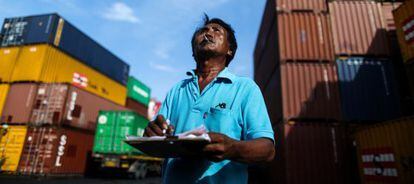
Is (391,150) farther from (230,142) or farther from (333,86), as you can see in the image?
(230,142)

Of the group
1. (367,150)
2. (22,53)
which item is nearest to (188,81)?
(367,150)

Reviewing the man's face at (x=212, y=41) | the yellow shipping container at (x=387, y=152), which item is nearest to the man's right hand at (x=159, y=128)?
the man's face at (x=212, y=41)

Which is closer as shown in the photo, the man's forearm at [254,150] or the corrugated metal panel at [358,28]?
the man's forearm at [254,150]

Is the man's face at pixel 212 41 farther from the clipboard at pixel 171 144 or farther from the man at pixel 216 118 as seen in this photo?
the clipboard at pixel 171 144

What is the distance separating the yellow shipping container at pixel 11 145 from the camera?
15.4 m

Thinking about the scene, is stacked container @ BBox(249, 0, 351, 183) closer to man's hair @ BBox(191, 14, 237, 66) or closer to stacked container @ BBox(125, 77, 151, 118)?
man's hair @ BBox(191, 14, 237, 66)

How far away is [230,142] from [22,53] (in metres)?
22.2

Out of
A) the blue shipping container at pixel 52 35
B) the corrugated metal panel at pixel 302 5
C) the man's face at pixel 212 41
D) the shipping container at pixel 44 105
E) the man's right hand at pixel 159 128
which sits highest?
the blue shipping container at pixel 52 35

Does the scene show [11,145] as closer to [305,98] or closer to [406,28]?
[305,98]

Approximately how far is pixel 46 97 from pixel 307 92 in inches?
624

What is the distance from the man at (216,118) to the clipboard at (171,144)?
54mm

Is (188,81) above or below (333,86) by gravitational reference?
below

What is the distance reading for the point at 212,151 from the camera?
1108 mm

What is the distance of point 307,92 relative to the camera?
11539 mm
